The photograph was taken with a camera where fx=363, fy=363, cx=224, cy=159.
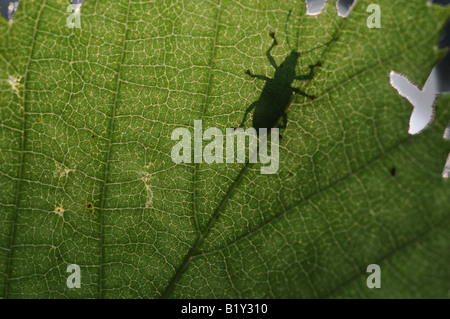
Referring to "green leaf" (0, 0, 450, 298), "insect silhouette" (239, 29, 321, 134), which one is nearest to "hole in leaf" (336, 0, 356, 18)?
"green leaf" (0, 0, 450, 298)

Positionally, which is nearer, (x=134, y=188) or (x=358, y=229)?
(x=358, y=229)

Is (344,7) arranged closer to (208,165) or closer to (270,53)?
(270,53)

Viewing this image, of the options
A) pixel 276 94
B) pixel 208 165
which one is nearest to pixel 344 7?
pixel 276 94

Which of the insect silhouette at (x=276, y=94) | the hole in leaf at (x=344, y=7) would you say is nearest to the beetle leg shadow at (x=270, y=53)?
the insect silhouette at (x=276, y=94)

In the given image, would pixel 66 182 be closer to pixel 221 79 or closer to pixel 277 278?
pixel 221 79

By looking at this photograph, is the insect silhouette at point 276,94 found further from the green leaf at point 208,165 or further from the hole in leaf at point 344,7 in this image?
the hole in leaf at point 344,7

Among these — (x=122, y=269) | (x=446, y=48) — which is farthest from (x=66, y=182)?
(x=446, y=48)
